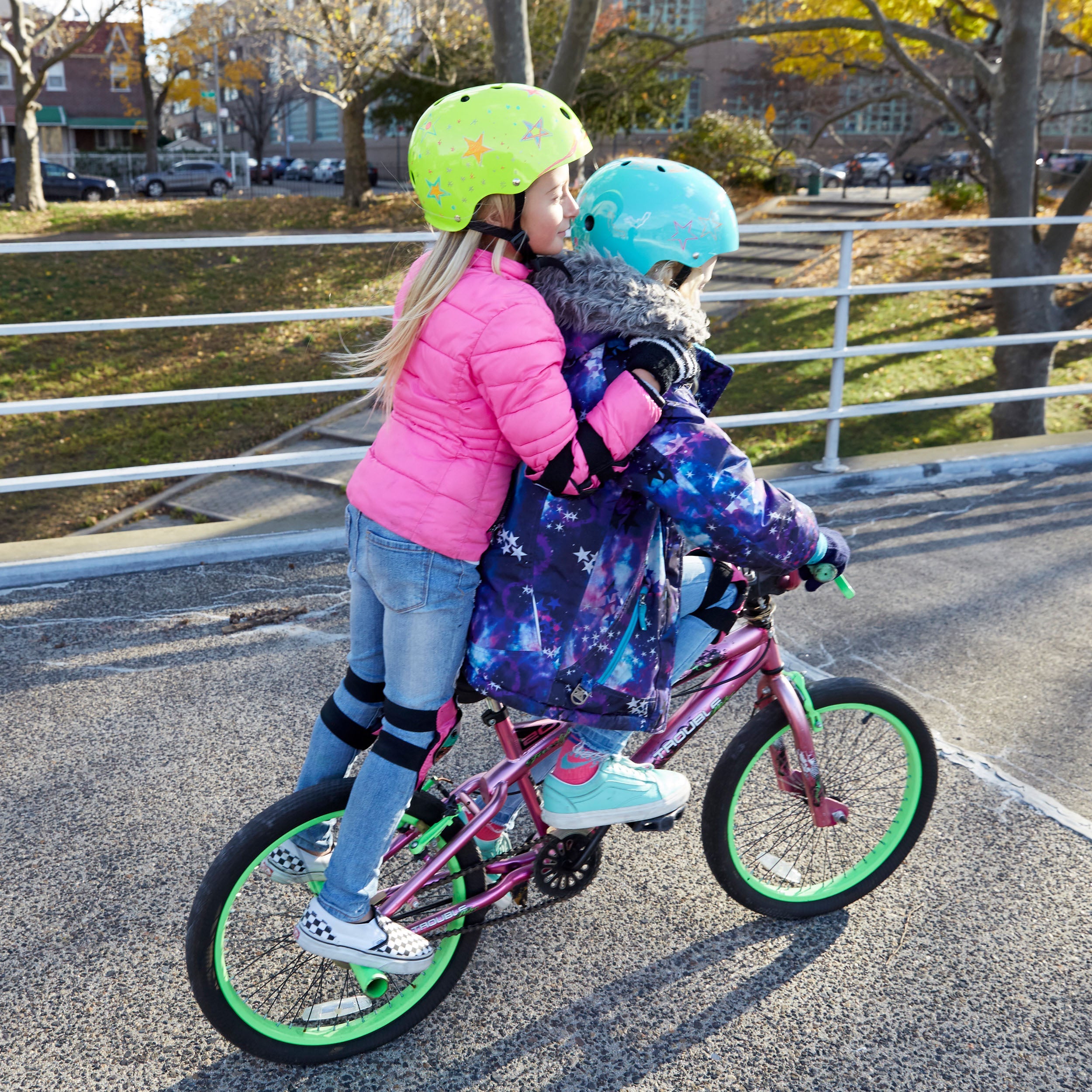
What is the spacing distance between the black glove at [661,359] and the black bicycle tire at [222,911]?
981 millimetres

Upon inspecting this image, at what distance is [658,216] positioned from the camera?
78.5 inches

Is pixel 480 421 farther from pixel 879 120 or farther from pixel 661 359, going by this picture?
pixel 879 120

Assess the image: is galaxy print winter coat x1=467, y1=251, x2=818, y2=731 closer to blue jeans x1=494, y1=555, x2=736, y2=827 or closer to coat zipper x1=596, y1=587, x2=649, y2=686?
coat zipper x1=596, y1=587, x2=649, y2=686

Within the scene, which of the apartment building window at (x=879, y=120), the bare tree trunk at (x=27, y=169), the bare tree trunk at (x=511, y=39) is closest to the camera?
the bare tree trunk at (x=511, y=39)

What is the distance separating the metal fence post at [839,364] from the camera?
19.2 feet

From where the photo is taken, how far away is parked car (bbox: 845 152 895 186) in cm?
3303

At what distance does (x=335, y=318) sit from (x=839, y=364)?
2941 millimetres

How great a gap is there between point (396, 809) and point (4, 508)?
23.9ft

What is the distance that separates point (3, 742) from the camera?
3.34 m

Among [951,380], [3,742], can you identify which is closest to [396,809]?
[3,742]

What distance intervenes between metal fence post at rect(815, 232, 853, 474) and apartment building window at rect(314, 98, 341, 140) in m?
59.0

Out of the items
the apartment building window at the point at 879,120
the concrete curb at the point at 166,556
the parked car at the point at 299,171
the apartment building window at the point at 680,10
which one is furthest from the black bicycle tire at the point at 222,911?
the apartment building window at the point at 879,120

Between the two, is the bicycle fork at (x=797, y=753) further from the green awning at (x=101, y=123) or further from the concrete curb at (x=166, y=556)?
the green awning at (x=101, y=123)

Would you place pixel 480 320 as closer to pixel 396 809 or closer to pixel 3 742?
pixel 396 809
